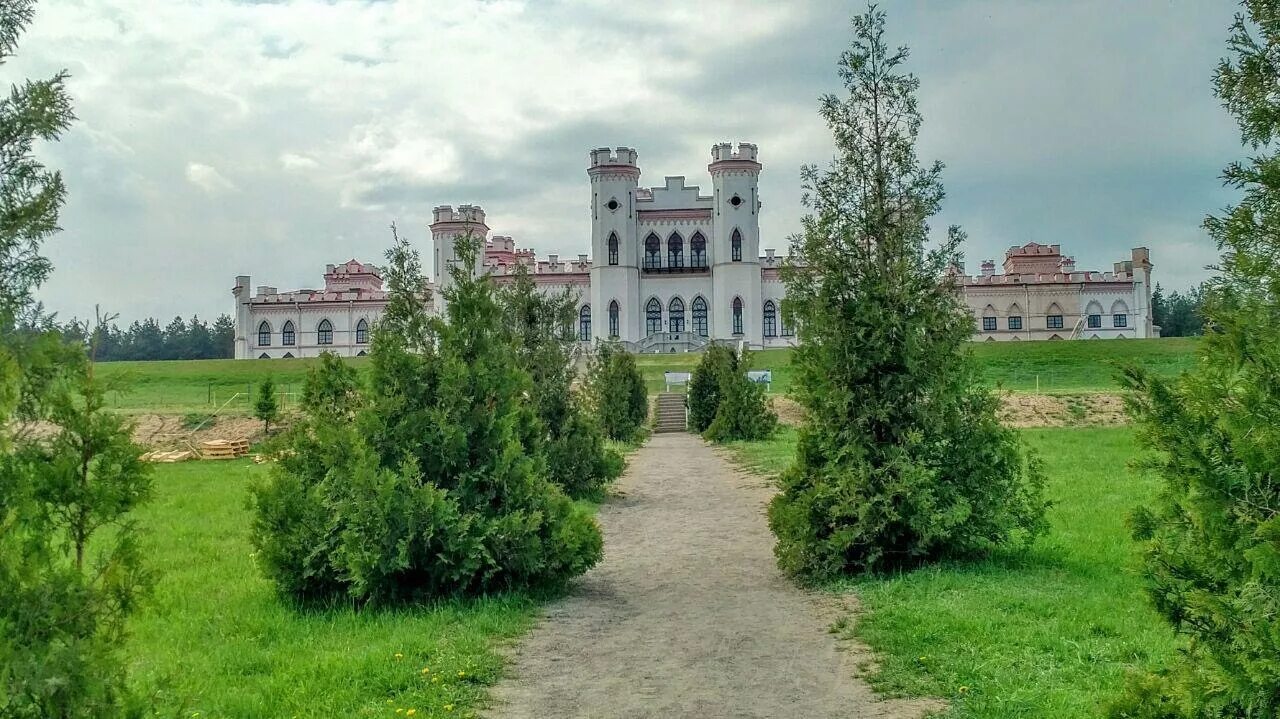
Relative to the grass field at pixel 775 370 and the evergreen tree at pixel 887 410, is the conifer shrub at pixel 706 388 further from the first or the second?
the evergreen tree at pixel 887 410

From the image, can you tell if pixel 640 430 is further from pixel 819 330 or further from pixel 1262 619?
pixel 1262 619

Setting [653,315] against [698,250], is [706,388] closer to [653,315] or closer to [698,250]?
[653,315]

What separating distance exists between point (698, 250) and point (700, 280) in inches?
95.4

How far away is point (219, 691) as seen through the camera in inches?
203

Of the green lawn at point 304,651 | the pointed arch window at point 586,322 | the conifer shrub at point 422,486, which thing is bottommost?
the green lawn at point 304,651

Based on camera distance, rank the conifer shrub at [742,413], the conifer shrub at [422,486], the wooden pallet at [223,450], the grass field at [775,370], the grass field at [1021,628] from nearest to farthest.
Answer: the grass field at [1021,628], the conifer shrub at [422,486], the wooden pallet at [223,450], the conifer shrub at [742,413], the grass field at [775,370]

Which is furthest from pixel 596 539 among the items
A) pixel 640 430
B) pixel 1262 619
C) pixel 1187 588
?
pixel 640 430

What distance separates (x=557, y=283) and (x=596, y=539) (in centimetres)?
5738

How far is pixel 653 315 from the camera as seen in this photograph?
64.8 meters

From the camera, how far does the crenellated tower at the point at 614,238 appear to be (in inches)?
2482

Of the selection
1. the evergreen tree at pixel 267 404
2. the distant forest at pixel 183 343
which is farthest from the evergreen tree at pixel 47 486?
the distant forest at pixel 183 343

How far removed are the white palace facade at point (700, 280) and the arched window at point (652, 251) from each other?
0.07m

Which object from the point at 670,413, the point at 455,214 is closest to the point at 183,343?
the point at 455,214

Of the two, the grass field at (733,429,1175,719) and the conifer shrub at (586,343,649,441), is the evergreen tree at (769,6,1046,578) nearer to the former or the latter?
the grass field at (733,429,1175,719)
